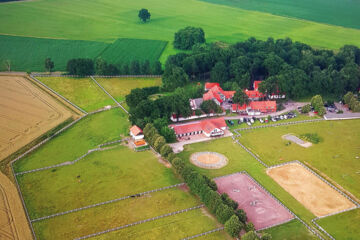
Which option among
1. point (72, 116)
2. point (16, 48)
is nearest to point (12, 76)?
point (16, 48)

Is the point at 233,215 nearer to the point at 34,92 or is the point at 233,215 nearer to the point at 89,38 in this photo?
Answer: the point at 34,92

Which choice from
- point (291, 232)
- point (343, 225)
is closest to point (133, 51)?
point (291, 232)

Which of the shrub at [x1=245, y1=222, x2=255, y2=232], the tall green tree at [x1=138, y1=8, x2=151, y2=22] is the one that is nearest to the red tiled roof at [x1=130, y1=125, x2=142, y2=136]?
the shrub at [x1=245, y1=222, x2=255, y2=232]

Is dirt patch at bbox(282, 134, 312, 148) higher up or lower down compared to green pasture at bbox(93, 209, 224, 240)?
higher up

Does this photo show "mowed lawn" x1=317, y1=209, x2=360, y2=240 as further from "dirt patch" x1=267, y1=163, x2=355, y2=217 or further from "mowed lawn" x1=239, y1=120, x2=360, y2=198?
"mowed lawn" x1=239, y1=120, x2=360, y2=198

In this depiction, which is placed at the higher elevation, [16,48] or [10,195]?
[16,48]

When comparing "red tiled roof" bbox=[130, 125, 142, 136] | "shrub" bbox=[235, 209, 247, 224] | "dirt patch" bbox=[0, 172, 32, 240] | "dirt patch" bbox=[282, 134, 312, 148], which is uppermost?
"dirt patch" bbox=[282, 134, 312, 148]
